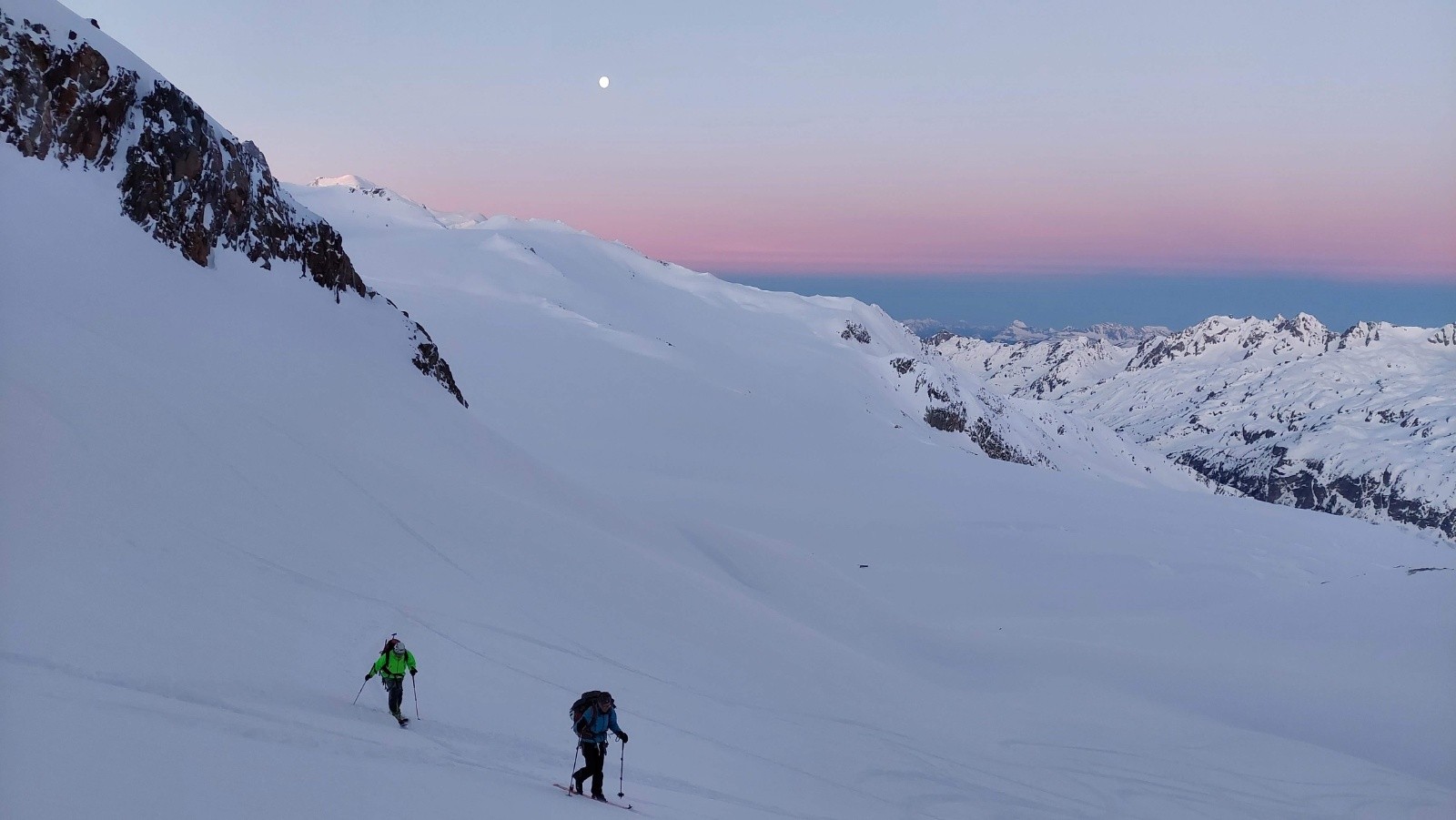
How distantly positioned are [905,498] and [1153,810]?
1002 inches

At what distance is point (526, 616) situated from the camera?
16.0 m

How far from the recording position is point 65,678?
7.44m

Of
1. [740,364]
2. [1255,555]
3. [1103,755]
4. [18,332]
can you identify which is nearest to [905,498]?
[1255,555]

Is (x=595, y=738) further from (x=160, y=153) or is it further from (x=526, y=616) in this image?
(x=160, y=153)

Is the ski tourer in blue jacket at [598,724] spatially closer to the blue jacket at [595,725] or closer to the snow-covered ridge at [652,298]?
the blue jacket at [595,725]

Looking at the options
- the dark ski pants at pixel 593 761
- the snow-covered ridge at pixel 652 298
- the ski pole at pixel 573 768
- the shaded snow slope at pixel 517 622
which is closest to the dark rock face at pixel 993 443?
the snow-covered ridge at pixel 652 298

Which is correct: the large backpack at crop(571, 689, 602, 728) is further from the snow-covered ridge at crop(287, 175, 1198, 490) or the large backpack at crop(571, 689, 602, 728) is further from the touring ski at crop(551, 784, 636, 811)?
the snow-covered ridge at crop(287, 175, 1198, 490)

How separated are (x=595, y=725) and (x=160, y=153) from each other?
69.4ft

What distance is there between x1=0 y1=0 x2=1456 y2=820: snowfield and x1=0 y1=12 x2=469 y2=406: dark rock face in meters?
0.68

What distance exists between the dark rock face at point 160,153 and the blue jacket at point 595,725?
18775mm

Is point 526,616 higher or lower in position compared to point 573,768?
higher

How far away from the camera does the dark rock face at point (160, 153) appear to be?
19.3 m

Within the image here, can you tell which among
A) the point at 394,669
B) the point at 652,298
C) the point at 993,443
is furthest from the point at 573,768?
the point at 993,443

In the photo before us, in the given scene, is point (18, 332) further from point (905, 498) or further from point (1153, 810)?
point (905, 498)
